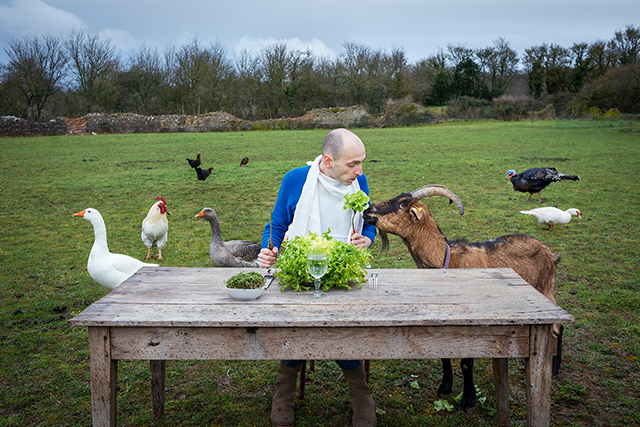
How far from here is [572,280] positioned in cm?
702

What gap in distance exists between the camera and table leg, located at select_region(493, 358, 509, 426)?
12.4 feet

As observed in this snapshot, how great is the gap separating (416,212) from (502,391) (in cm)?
166

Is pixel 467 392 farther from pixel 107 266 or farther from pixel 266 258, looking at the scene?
pixel 107 266

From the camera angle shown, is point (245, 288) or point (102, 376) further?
point (245, 288)

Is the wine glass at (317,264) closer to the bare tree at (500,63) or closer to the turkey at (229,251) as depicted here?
the turkey at (229,251)

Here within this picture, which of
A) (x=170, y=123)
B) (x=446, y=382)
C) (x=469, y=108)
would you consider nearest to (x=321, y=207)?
(x=446, y=382)

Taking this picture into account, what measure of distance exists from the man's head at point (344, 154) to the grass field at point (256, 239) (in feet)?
6.82

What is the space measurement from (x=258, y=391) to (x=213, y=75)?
55.7m

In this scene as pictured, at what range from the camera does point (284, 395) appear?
154 inches

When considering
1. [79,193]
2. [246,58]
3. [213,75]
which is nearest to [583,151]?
[79,193]

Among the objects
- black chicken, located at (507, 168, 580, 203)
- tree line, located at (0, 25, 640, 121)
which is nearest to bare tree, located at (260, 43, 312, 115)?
tree line, located at (0, 25, 640, 121)

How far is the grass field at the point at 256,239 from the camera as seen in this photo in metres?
4.14

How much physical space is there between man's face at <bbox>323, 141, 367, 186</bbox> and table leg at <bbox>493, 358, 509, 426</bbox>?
1886 mm

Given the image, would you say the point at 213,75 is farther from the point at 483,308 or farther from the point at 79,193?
the point at 483,308
